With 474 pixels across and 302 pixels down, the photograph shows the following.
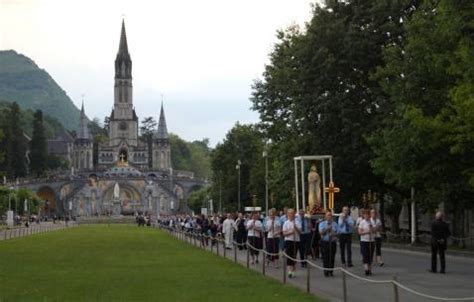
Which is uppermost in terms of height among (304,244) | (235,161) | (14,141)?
(14,141)

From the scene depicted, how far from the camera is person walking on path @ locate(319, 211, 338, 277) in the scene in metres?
25.7

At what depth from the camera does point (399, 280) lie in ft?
76.2

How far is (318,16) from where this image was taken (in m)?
48.2

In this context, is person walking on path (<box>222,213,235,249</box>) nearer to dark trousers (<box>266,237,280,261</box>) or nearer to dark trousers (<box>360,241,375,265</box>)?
dark trousers (<box>266,237,280,261</box>)

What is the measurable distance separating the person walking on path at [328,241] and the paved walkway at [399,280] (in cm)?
40

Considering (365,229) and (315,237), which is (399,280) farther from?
(315,237)

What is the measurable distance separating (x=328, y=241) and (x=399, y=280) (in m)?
3.07

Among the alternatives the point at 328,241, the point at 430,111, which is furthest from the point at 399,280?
the point at 430,111

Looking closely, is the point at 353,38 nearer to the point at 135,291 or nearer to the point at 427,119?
the point at 427,119

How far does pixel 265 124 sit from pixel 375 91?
51.6 ft

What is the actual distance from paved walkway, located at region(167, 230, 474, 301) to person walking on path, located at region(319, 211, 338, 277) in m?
0.40

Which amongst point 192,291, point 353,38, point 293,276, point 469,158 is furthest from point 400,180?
point 192,291

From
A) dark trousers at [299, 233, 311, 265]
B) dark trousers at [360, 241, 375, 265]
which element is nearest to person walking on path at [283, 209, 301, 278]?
dark trousers at [299, 233, 311, 265]

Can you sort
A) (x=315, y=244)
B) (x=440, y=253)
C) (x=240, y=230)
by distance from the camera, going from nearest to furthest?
(x=440, y=253) → (x=315, y=244) → (x=240, y=230)
